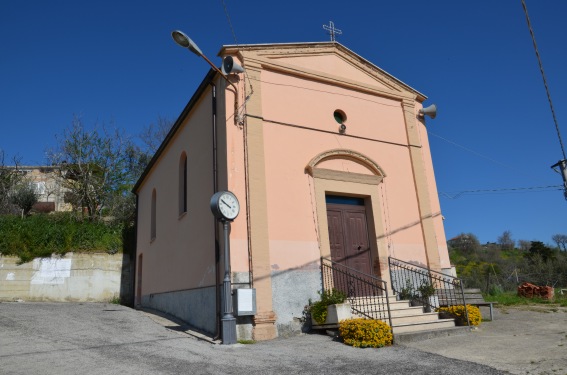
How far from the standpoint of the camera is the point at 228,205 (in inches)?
339

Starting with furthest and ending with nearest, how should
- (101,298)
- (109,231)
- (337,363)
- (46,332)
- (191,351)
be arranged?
(109,231), (101,298), (46,332), (191,351), (337,363)

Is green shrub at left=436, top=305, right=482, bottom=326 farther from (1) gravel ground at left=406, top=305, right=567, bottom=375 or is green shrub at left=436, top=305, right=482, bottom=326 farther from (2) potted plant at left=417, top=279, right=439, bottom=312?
(2) potted plant at left=417, top=279, right=439, bottom=312

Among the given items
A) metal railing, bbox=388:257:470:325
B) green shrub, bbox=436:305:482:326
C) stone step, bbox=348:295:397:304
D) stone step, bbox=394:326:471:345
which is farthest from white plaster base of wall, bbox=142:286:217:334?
green shrub, bbox=436:305:482:326

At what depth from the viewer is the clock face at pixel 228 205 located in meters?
8.46

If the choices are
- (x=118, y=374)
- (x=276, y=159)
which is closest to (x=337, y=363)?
(x=118, y=374)

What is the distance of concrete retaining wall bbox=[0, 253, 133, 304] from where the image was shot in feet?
51.3

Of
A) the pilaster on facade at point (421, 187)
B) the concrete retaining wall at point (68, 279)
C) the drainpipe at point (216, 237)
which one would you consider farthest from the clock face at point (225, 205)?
the concrete retaining wall at point (68, 279)

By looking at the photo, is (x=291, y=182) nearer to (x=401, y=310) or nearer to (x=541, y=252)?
(x=401, y=310)

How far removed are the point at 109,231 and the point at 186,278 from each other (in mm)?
8557

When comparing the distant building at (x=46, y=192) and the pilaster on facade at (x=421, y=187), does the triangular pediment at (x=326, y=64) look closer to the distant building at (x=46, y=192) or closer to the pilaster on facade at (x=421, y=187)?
the pilaster on facade at (x=421, y=187)

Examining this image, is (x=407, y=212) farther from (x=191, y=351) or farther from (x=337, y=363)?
(x=191, y=351)

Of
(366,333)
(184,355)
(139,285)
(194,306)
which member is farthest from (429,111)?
(139,285)

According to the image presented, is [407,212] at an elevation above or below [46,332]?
above

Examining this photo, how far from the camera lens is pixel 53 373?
5438 millimetres
